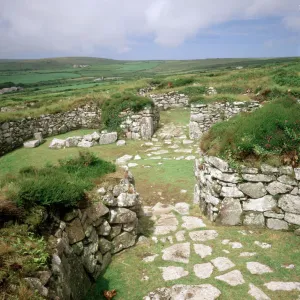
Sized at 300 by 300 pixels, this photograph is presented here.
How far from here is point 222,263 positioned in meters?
5.46

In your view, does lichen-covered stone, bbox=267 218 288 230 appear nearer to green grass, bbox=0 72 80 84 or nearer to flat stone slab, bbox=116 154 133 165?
flat stone slab, bbox=116 154 133 165

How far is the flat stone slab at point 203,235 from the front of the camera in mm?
6503

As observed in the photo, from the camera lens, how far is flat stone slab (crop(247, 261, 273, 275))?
5133 mm

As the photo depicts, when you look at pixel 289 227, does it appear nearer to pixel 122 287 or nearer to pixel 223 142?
pixel 223 142

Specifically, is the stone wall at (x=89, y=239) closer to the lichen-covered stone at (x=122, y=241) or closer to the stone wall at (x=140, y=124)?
the lichen-covered stone at (x=122, y=241)

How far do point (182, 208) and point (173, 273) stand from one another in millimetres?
3333

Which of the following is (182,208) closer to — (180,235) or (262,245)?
(180,235)

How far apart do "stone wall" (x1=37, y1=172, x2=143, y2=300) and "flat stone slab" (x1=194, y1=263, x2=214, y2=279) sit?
1.70 meters

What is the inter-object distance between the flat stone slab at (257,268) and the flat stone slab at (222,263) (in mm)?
325

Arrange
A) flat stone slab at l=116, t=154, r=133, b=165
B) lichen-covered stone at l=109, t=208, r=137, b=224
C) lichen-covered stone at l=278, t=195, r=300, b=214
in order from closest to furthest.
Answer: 1. lichen-covered stone at l=109, t=208, r=137, b=224
2. lichen-covered stone at l=278, t=195, r=300, b=214
3. flat stone slab at l=116, t=154, r=133, b=165

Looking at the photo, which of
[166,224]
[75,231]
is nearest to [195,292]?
[75,231]

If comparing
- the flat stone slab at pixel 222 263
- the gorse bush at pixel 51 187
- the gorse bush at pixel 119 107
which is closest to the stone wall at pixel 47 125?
the gorse bush at pixel 119 107

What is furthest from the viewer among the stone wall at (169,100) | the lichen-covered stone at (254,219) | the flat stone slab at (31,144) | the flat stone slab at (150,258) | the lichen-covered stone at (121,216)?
the stone wall at (169,100)

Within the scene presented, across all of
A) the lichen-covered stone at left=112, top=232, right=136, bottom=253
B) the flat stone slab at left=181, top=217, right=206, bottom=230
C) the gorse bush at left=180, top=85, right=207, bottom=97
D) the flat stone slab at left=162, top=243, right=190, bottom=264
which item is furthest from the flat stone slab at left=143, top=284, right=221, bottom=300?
the gorse bush at left=180, top=85, right=207, bottom=97
